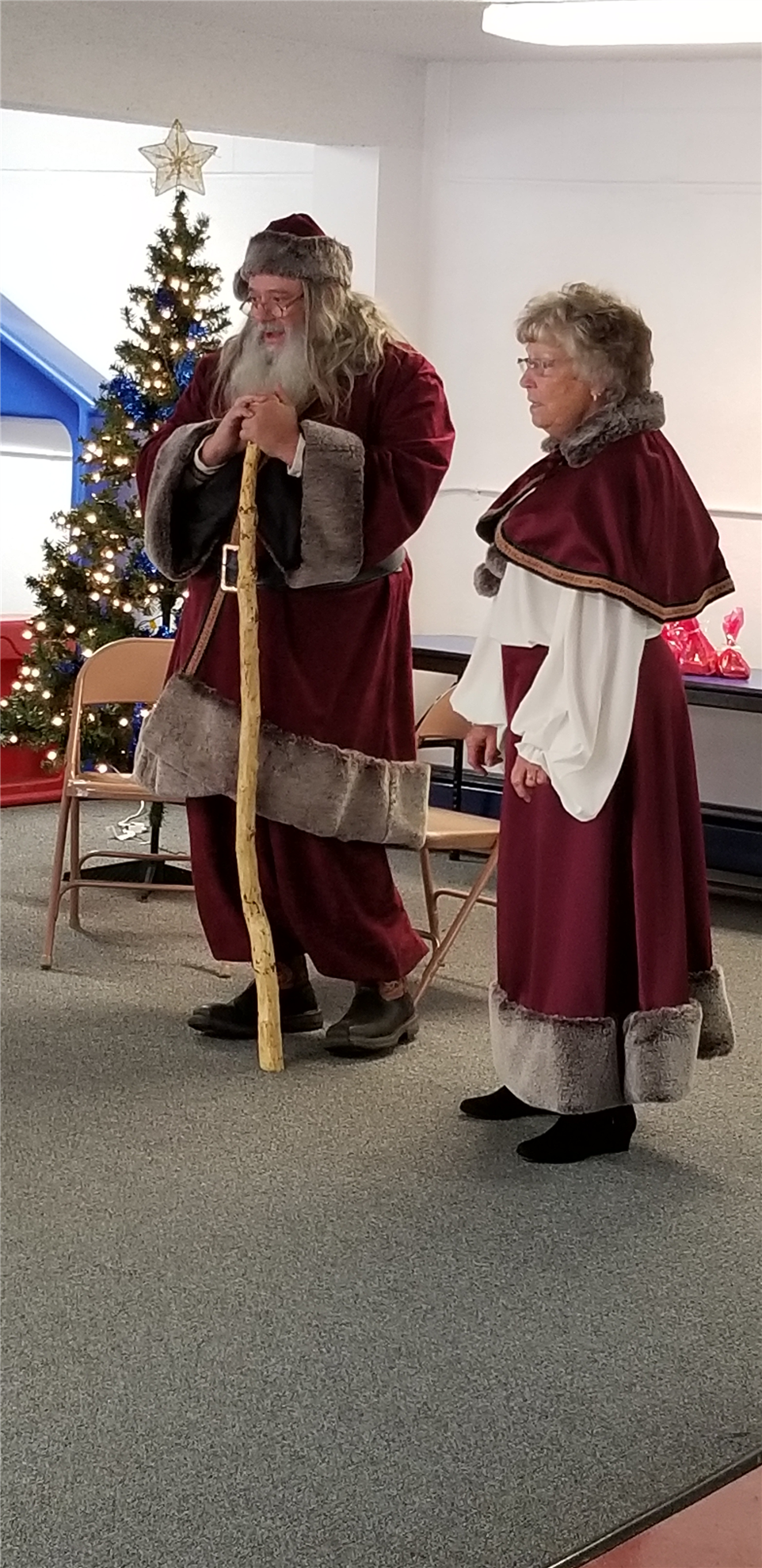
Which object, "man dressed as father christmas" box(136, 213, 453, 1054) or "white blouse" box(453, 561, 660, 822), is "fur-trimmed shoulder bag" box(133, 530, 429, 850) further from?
"white blouse" box(453, 561, 660, 822)

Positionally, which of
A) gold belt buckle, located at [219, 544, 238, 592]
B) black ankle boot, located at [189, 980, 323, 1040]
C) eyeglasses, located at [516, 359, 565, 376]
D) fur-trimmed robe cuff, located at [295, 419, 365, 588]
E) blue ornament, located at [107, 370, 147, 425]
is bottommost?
black ankle boot, located at [189, 980, 323, 1040]

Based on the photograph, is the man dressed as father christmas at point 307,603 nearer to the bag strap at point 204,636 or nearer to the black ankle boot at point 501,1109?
the bag strap at point 204,636

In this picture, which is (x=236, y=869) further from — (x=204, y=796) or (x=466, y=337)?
(x=466, y=337)

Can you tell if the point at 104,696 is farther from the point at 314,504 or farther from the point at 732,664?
the point at 732,664

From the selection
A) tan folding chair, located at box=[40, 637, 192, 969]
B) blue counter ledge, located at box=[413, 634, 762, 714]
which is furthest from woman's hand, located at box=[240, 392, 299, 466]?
blue counter ledge, located at box=[413, 634, 762, 714]

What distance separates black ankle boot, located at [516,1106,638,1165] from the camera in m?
3.64

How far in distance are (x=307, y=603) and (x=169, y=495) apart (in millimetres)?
383

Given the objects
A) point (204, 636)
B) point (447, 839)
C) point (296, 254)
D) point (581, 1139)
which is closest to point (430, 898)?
point (447, 839)

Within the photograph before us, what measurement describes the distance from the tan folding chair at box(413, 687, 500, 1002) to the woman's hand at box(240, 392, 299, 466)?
1058mm

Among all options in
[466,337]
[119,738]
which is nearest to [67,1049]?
A: [119,738]

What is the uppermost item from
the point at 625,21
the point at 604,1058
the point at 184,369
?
the point at 625,21

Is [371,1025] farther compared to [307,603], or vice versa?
[371,1025]

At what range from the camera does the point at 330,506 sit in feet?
12.9

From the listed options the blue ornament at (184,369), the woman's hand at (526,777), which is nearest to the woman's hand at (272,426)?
the woman's hand at (526,777)
